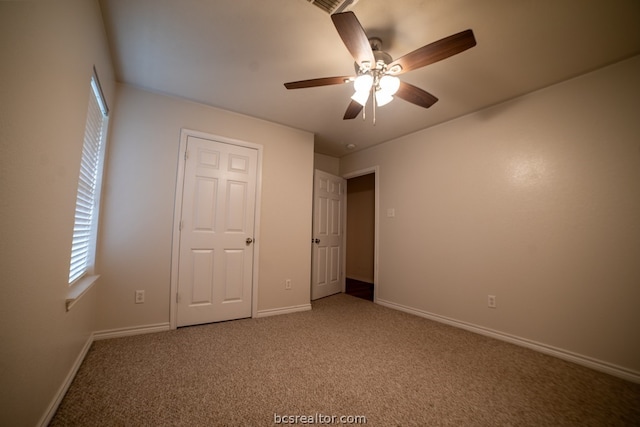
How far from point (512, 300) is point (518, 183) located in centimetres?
116

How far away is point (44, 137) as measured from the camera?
112 cm

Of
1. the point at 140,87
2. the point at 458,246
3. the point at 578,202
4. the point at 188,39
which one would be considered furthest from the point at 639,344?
the point at 140,87

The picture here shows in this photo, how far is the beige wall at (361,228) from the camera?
5.23 m

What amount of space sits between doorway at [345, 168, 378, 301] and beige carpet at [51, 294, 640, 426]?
8.93 feet

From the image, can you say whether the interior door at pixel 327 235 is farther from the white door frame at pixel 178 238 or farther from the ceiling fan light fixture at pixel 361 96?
the ceiling fan light fixture at pixel 361 96

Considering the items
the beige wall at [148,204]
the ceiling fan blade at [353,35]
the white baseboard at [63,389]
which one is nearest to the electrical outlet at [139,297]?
the beige wall at [148,204]

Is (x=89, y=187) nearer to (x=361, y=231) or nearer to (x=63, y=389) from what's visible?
(x=63, y=389)

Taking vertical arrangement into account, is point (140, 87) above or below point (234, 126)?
above

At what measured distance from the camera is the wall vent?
4.68 feet

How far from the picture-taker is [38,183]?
1102mm

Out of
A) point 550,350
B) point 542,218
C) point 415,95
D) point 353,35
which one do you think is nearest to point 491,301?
point 550,350

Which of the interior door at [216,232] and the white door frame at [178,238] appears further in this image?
the interior door at [216,232]

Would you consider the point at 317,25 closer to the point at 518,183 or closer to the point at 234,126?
the point at 234,126

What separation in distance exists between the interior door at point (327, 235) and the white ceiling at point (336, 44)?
163cm
